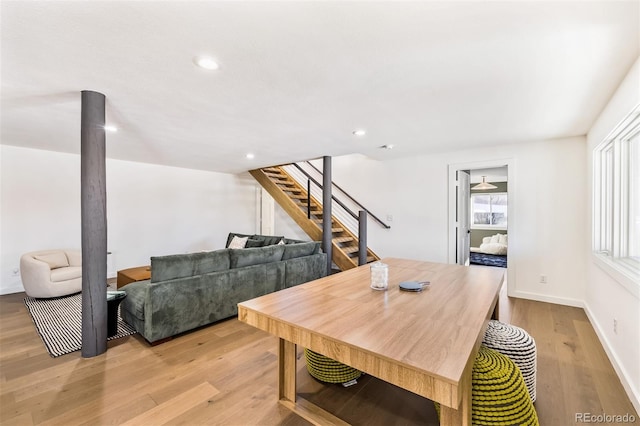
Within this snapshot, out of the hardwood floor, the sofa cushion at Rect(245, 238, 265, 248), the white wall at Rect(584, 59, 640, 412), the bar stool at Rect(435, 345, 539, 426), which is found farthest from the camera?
the sofa cushion at Rect(245, 238, 265, 248)

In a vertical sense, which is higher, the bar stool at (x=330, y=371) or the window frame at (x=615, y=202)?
the window frame at (x=615, y=202)

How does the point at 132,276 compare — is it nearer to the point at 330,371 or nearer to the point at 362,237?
the point at 330,371

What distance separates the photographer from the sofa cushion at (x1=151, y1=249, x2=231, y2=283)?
8.81 feet

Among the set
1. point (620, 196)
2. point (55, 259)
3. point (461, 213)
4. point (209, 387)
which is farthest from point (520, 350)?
point (55, 259)

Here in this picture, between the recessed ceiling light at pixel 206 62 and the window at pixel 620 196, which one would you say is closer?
the recessed ceiling light at pixel 206 62

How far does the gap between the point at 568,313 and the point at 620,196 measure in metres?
1.73

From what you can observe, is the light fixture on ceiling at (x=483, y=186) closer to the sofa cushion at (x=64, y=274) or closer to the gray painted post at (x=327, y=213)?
the gray painted post at (x=327, y=213)

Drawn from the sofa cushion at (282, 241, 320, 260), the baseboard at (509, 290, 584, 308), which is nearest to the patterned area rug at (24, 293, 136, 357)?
the sofa cushion at (282, 241, 320, 260)

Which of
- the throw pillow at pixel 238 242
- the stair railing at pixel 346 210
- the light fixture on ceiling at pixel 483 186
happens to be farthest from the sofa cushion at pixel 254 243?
the light fixture on ceiling at pixel 483 186

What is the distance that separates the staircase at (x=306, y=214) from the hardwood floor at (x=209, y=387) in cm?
246

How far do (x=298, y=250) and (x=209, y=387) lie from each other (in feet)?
7.55

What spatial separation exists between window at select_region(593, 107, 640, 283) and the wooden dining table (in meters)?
1.31

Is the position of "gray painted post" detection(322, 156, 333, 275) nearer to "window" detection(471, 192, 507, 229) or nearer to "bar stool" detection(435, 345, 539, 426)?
"bar stool" detection(435, 345, 539, 426)

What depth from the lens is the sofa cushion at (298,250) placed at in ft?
13.1
